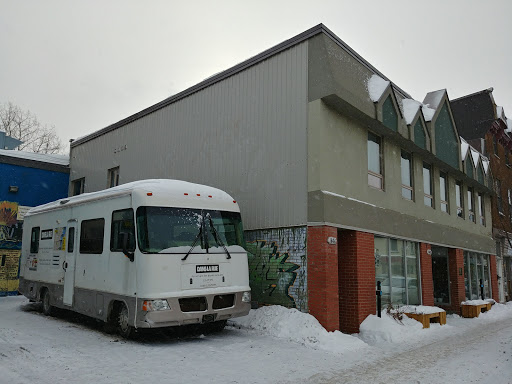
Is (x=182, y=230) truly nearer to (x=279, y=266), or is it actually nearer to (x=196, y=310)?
(x=196, y=310)

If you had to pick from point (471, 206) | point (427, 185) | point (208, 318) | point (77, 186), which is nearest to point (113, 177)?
point (77, 186)

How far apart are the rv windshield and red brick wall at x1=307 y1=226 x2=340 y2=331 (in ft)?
6.23

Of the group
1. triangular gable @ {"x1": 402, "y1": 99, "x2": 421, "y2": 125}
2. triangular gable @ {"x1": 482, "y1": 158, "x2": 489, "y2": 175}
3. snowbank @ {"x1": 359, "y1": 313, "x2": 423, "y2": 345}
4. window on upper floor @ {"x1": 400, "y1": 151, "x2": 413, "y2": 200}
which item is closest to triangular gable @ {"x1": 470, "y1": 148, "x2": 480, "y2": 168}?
triangular gable @ {"x1": 482, "y1": 158, "x2": 489, "y2": 175}

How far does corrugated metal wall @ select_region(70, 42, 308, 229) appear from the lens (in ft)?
39.0

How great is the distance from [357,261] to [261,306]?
2.78 meters

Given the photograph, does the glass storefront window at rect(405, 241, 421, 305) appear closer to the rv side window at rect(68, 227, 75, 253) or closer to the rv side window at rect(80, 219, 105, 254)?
the rv side window at rect(80, 219, 105, 254)

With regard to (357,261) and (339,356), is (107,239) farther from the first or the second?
(357,261)

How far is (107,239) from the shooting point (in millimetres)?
9953

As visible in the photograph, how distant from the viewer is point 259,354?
823 cm

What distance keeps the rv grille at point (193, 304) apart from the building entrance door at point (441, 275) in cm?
1214

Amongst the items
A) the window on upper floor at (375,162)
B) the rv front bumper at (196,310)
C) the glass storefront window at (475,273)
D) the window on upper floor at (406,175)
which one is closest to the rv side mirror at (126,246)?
the rv front bumper at (196,310)

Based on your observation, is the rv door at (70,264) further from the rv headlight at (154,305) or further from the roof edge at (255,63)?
the roof edge at (255,63)

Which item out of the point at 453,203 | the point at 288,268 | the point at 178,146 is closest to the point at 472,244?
the point at 453,203

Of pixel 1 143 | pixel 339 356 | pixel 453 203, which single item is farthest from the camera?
pixel 1 143
